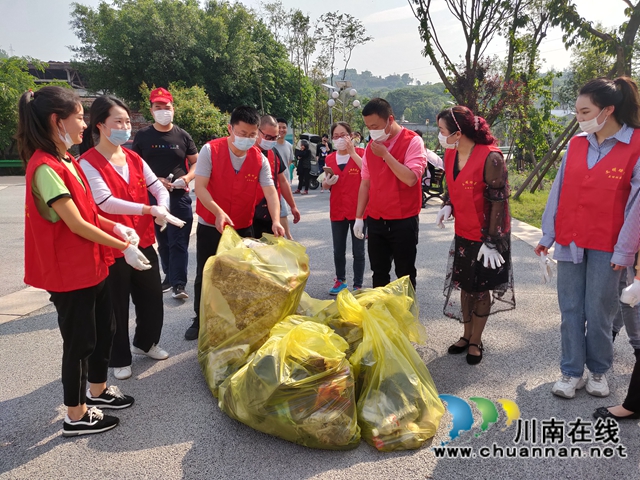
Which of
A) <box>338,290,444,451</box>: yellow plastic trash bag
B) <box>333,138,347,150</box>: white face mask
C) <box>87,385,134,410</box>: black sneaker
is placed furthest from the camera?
<box>333,138,347,150</box>: white face mask

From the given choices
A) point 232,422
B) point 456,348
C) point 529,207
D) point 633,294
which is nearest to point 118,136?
point 232,422

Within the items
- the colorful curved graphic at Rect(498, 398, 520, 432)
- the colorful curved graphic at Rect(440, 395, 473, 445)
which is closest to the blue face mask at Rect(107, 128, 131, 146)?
the colorful curved graphic at Rect(440, 395, 473, 445)

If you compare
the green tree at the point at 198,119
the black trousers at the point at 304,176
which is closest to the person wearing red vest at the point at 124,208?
the black trousers at the point at 304,176

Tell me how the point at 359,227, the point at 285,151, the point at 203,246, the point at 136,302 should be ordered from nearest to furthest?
the point at 136,302 < the point at 203,246 < the point at 359,227 < the point at 285,151

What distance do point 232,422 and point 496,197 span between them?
1.98 meters

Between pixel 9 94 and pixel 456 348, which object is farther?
pixel 9 94

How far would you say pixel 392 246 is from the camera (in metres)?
3.42

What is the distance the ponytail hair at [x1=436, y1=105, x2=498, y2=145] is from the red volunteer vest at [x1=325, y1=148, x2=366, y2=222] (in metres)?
1.57

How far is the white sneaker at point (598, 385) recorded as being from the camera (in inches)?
101

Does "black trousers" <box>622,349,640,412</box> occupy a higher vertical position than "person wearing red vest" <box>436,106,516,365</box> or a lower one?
lower

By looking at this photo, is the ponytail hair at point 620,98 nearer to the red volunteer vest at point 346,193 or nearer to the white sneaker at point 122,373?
the red volunteer vest at point 346,193

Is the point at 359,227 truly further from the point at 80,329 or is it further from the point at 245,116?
the point at 80,329

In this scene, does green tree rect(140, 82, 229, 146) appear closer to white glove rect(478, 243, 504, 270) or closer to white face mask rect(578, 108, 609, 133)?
white glove rect(478, 243, 504, 270)

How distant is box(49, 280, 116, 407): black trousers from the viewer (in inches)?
85.3
